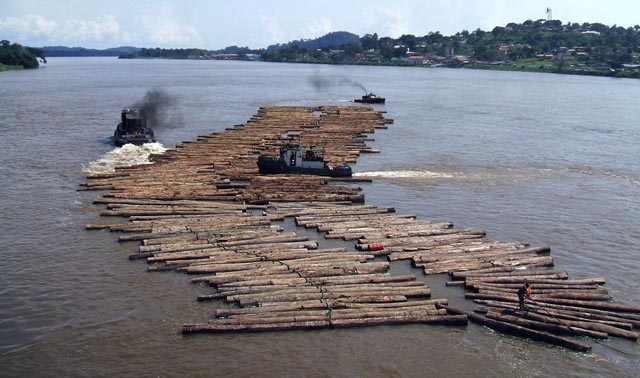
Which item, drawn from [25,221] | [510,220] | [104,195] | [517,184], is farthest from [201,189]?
[517,184]

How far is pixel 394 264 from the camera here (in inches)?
955

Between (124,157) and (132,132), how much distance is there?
5888mm

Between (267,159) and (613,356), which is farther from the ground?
(267,159)

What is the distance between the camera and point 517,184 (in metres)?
39.8

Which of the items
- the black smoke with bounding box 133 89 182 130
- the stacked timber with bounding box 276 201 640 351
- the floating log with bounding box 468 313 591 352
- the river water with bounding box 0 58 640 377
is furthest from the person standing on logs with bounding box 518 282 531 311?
the black smoke with bounding box 133 89 182 130

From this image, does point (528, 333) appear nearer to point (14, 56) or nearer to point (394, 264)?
point (394, 264)

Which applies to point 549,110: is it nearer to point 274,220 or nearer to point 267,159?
point 267,159

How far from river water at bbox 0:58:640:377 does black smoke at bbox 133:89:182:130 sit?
4.67 ft

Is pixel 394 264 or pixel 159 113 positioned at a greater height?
pixel 159 113

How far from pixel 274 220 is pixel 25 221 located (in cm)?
1199

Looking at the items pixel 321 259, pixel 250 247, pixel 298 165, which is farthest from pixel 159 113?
pixel 321 259

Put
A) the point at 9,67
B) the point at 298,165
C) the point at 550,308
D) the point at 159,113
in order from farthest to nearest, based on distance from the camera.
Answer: the point at 9,67, the point at 159,113, the point at 298,165, the point at 550,308

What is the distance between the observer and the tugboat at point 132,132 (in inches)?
1984

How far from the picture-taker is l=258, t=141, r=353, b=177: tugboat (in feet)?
124
